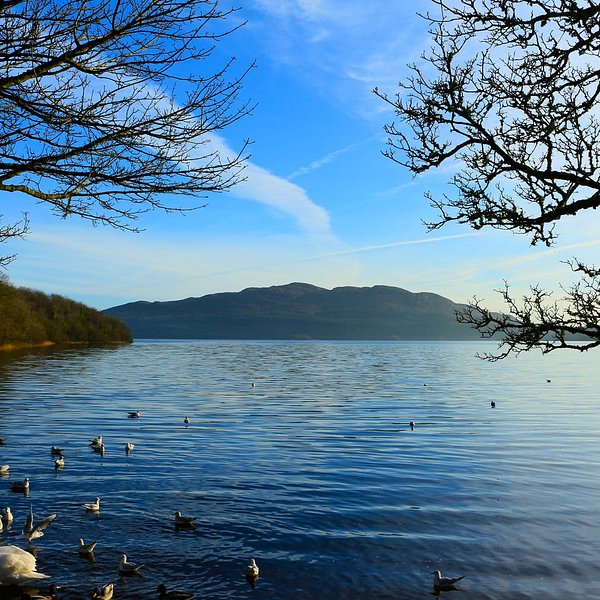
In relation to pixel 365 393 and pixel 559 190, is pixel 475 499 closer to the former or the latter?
pixel 559 190

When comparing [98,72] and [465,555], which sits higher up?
[98,72]

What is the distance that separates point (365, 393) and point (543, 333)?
119 feet

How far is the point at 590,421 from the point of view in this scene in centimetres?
3297

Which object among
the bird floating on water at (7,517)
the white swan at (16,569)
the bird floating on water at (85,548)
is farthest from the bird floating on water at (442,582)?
the bird floating on water at (7,517)

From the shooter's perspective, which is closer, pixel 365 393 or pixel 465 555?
pixel 465 555

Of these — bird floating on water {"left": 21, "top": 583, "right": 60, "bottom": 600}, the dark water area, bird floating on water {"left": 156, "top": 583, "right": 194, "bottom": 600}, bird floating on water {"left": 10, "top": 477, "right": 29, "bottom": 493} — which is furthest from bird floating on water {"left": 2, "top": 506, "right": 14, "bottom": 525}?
bird floating on water {"left": 156, "top": 583, "right": 194, "bottom": 600}

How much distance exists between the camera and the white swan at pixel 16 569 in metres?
9.79

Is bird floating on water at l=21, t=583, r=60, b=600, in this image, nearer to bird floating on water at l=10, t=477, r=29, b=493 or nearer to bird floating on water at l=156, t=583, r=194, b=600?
bird floating on water at l=156, t=583, r=194, b=600

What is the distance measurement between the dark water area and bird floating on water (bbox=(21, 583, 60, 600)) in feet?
0.73

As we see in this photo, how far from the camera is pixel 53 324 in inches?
5763

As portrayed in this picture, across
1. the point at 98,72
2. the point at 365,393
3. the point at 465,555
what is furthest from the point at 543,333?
the point at 365,393

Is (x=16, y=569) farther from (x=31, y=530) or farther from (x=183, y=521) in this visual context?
(x=183, y=521)

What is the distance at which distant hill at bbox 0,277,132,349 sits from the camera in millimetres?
108938

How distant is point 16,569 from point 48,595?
0.63m
